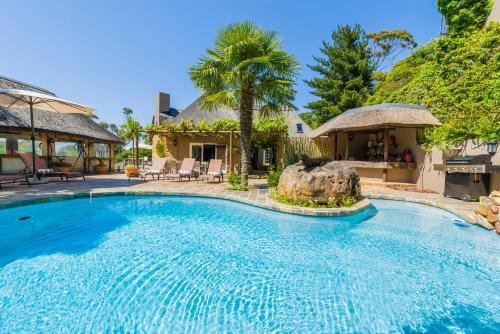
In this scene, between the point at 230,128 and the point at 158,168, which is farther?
the point at 230,128

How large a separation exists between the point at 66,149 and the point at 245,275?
674 inches

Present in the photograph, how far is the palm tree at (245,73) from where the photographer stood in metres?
7.20

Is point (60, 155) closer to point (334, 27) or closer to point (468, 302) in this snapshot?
point (468, 302)

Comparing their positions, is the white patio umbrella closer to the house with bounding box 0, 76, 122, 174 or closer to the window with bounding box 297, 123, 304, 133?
the house with bounding box 0, 76, 122, 174

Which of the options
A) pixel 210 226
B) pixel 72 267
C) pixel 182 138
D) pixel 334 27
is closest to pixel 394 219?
pixel 210 226

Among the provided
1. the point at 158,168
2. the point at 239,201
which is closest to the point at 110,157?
the point at 158,168

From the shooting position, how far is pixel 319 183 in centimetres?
602

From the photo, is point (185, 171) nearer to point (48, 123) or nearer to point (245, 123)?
point (245, 123)

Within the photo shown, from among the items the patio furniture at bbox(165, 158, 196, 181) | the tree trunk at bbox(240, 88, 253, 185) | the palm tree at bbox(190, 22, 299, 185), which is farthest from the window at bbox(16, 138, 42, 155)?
the tree trunk at bbox(240, 88, 253, 185)

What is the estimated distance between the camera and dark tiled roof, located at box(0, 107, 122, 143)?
11.2 m

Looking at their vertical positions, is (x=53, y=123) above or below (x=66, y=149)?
above

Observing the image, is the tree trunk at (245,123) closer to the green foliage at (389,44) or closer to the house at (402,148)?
the house at (402,148)

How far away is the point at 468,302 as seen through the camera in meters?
2.64

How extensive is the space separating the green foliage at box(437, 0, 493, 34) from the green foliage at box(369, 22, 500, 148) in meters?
0.46
